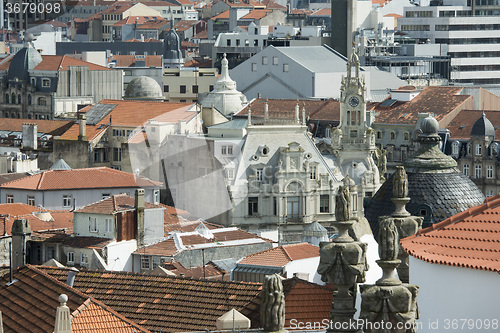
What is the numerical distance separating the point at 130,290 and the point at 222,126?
214 feet

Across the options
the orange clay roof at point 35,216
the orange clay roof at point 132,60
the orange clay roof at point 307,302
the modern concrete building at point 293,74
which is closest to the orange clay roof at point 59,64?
the modern concrete building at point 293,74

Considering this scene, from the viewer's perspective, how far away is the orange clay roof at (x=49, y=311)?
3456cm

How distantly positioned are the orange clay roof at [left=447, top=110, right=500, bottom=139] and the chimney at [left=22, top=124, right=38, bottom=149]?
29.4m

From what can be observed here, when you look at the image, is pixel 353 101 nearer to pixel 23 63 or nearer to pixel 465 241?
pixel 23 63

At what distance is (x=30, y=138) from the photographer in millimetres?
120125

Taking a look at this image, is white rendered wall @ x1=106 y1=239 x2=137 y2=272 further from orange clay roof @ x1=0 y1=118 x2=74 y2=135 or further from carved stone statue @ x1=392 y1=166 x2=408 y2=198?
orange clay roof @ x1=0 y1=118 x2=74 y2=135

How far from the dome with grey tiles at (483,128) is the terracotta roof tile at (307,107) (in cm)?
1146

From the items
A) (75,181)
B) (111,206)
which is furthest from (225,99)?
(111,206)

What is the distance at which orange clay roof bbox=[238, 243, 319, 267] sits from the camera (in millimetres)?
58594

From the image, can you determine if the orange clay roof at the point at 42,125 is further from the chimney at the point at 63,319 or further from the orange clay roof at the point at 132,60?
the chimney at the point at 63,319

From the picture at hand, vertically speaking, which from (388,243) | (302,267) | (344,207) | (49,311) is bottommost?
(302,267)

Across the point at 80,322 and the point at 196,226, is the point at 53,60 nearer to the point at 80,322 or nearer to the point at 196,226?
the point at 196,226

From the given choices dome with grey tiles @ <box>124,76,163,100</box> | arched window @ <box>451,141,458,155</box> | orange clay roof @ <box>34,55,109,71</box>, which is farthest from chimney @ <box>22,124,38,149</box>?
arched window @ <box>451,141,458,155</box>

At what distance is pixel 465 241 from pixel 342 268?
10.8ft
